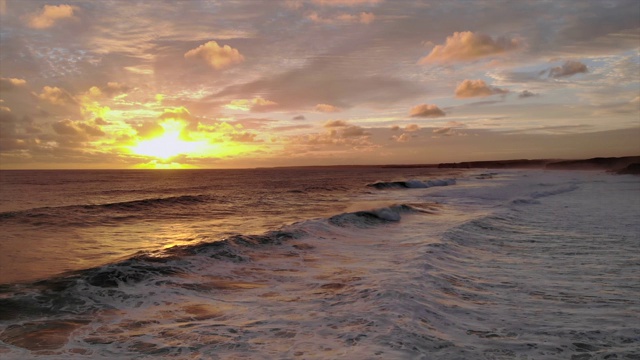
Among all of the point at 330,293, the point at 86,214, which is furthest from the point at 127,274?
the point at 86,214

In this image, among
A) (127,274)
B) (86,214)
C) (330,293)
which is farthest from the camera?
(86,214)

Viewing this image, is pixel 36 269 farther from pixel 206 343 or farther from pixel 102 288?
pixel 206 343

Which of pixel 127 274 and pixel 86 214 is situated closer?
pixel 127 274

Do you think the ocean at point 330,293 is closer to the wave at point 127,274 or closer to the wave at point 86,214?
the wave at point 127,274

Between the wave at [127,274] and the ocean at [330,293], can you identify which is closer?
the ocean at [330,293]

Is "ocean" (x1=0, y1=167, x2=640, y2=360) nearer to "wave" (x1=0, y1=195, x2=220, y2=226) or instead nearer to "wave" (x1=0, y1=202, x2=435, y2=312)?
"wave" (x1=0, y1=202, x2=435, y2=312)

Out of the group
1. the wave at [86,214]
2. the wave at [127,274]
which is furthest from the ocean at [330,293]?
the wave at [86,214]

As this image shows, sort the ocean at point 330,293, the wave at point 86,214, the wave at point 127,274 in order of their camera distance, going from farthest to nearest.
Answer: the wave at point 86,214 < the wave at point 127,274 < the ocean at point 330,293

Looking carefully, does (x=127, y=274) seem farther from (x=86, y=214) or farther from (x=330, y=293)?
(x=86, y=214)

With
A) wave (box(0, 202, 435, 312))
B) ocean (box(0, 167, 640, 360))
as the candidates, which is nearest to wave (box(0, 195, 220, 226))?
ocean (box(0, 167, 640, 360))

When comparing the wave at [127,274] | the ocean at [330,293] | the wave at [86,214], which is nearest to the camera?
the ocean at [330,293]

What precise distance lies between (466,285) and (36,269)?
12.0m

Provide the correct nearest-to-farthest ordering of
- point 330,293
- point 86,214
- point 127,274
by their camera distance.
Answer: point 330,293, point 127,274, point 86,214

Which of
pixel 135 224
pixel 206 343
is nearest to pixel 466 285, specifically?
pixel 206 343
